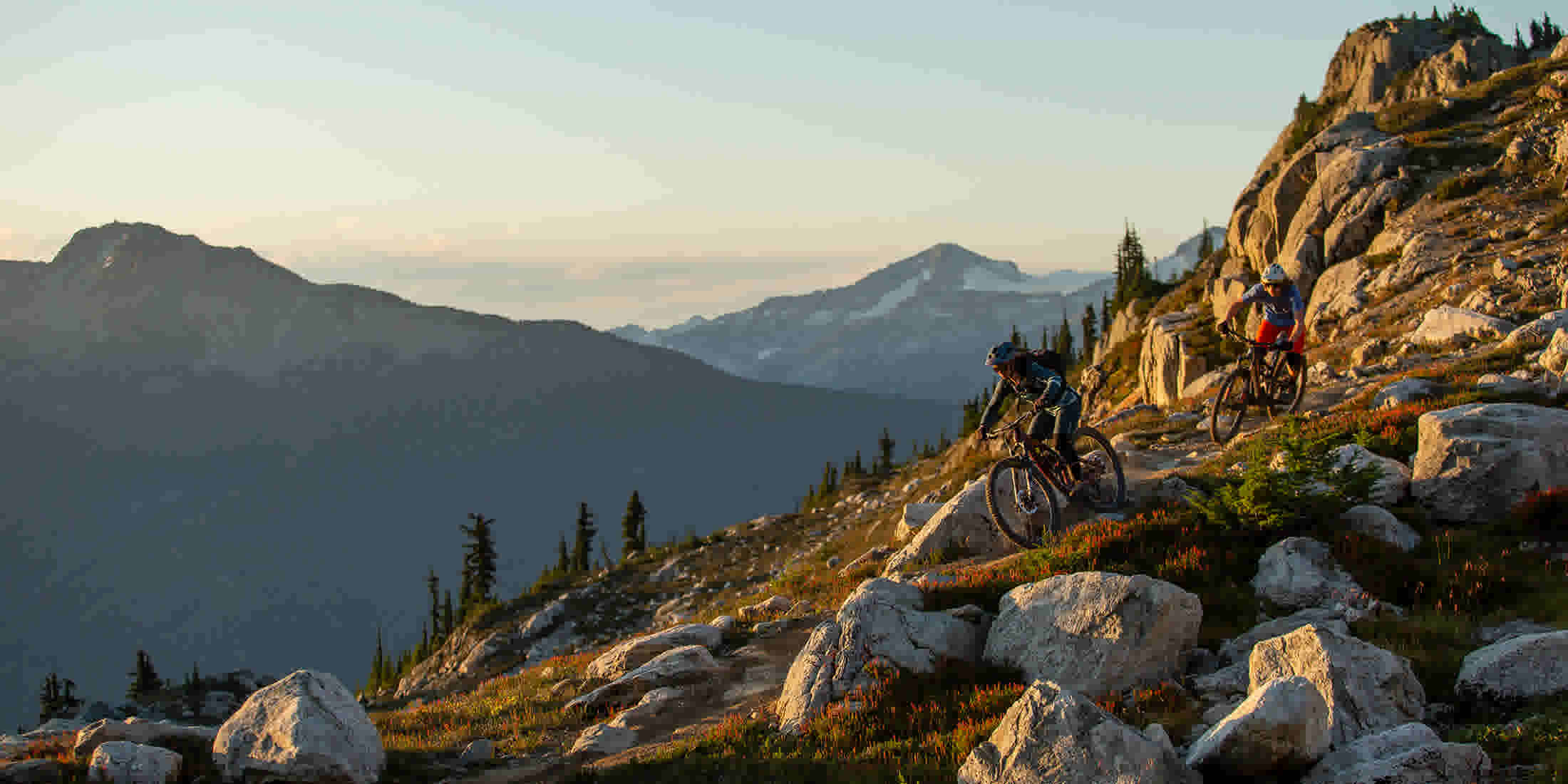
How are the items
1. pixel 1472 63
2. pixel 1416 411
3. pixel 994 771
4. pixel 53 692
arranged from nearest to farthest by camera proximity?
pixel 994 771
pixel 1416 411
pixel 1472 63
pixel 53 692

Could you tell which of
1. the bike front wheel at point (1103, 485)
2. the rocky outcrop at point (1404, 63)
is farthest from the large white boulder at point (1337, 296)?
the rocky outcrop at point (1404, 63)

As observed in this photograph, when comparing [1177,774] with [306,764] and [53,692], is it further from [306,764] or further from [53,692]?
Result: [53,692]

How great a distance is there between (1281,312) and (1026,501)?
9.01 meters

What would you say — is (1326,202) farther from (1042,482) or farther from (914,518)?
(1042,482)

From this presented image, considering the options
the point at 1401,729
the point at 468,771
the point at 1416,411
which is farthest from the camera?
the point at 1416,411

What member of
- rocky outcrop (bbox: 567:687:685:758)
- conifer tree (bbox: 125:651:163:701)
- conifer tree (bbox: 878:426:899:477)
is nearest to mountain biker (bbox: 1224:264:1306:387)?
rocky outcrop (bbox: 567:687:685:758)

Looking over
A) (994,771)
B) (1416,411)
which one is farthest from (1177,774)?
(1416,411)

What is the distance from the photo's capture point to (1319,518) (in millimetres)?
14758

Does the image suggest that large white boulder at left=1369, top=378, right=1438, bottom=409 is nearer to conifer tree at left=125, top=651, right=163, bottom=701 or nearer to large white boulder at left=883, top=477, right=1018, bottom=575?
large white boulder at left=883, top=477, right=1018, bottom=575

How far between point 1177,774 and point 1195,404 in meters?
27.7

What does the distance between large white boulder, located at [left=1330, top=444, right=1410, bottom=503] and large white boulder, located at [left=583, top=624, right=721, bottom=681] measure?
1225 centimetres

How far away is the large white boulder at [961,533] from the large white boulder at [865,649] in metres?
6.51

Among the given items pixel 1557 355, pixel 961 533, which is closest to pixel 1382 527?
pixel 961 533

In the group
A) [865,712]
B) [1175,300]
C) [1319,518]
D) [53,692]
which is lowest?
[53,692]
